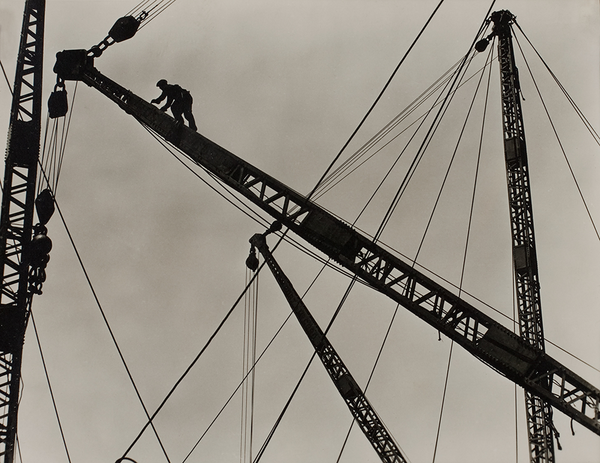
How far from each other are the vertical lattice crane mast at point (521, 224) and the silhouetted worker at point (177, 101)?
949cm

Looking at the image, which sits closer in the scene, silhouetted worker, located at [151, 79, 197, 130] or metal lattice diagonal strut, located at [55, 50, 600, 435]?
metal lattice diagonal strut, located at [55, 50, 600, 435]

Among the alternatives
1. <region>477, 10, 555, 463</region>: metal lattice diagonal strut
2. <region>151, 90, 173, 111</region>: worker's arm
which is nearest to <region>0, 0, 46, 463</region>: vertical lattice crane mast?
<region>151, 90, 173, 111</region>: worker's arm

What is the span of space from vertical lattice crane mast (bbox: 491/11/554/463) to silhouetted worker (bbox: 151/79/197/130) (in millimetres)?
9486

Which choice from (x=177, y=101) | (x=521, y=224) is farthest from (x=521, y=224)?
(x=177, y=101)

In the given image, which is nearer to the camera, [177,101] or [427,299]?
[427,299]

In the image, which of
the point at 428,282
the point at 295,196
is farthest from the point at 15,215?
the point at 428,282

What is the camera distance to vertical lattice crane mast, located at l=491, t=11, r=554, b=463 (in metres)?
13.8

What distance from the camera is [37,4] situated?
12.3 meters

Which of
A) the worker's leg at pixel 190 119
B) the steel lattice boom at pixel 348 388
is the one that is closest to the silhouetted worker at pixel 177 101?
the worker's leg at pixel 190 119

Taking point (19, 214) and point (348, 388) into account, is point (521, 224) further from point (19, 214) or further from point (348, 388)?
point (19, 214)

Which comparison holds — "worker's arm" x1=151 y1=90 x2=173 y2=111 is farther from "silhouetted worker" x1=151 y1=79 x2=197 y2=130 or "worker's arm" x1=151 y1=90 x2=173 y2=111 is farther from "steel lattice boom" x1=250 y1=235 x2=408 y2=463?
"steel lattice boom" x1=250 y1=235 x2=408 y2=463

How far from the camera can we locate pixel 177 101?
1170 cm

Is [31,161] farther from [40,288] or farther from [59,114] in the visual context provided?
[40,288]

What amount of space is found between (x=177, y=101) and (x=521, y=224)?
1016cm
